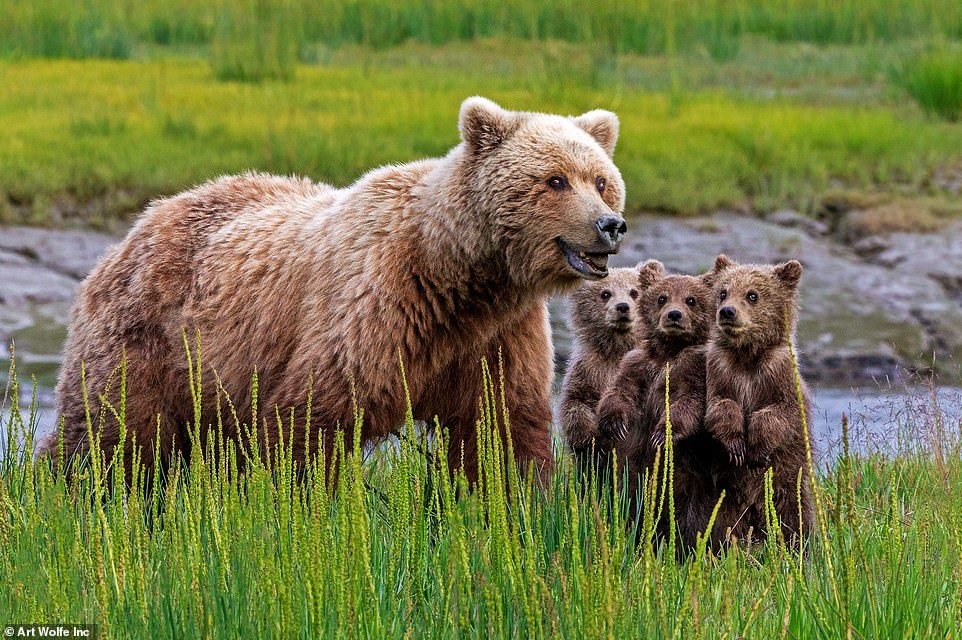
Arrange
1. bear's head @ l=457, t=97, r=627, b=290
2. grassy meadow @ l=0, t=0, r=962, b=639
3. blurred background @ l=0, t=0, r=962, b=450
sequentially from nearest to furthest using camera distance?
grassy meadow @ l=0, t=0, r=962, b=639 < bear's head @ l=457, t=97, r=627, b=290 < blurred background @ l=0, t=0, r=962, b=450

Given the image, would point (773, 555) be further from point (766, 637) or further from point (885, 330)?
point (885, 330)

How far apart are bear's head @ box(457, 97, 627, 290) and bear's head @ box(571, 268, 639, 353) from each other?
0.61 metres

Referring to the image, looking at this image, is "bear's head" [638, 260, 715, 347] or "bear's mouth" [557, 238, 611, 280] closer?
"bear's mouth" [557, 238, 611, 280]

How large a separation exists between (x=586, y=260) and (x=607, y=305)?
845 mm

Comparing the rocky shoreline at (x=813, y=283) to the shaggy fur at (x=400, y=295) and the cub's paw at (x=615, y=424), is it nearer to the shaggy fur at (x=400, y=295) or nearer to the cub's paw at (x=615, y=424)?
the shaggy fur at (x=400, y=295)

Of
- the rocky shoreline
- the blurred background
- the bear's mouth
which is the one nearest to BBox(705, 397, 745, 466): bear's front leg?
the bear's mouth

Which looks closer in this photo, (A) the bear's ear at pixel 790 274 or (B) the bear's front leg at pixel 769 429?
(B) the bear's front leg at pixel 769 429

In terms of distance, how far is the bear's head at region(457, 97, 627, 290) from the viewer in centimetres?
512

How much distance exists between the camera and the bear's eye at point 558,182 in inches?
206

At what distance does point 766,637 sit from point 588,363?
91.3 inches

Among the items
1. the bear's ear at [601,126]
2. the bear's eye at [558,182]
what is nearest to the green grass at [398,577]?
the bear's eye at [558,182]

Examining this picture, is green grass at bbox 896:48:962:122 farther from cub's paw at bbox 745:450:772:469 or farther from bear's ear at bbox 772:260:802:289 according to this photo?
cub's paw at bbox 745:450:772:469

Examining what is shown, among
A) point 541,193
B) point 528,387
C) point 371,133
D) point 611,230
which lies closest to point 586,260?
point 611,230

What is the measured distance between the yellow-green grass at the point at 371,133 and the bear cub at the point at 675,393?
669 cm
